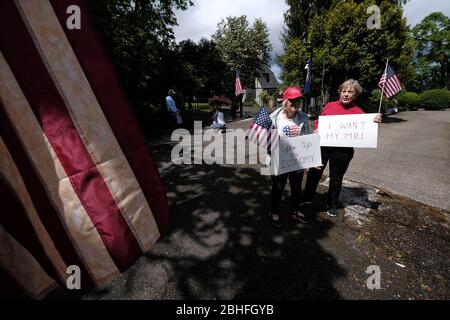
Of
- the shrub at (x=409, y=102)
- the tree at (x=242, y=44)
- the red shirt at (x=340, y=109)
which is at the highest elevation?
the tree at (x=242, y=44)

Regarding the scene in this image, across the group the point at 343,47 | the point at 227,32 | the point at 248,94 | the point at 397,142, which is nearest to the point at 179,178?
the point at 397,142

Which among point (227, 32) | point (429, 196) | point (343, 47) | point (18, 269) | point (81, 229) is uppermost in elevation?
point (227, 32)

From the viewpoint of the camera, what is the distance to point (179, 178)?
5832 millimetres

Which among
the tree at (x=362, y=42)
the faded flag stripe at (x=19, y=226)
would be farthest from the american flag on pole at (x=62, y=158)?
the tree at (x=362, y=42)

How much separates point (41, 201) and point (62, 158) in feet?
0.74

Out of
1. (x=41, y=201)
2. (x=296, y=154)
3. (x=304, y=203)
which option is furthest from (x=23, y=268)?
(x=304, y=203)

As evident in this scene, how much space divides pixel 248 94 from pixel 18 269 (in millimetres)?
51794

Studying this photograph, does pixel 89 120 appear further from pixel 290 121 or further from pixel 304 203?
pixel 304 203

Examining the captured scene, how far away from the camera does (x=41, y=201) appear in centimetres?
112

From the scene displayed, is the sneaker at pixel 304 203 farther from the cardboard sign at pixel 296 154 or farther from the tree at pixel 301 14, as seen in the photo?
the tree at pixel 301 14

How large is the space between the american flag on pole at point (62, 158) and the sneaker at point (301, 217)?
3.12m

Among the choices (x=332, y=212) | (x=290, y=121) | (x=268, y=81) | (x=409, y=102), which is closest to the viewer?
(x=290, y=121)

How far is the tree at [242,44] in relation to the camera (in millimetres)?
28094
